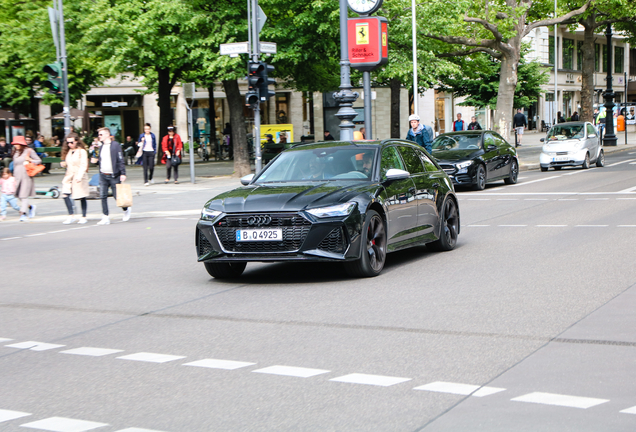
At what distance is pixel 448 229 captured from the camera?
11.6 m

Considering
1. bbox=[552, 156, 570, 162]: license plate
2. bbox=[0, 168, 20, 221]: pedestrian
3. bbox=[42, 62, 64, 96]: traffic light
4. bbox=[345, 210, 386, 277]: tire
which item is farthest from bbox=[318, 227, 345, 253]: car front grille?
bbox=[552, 156, 570, 162]: license plate

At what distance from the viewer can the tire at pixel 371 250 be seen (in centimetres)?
909

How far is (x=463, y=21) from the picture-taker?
32906mm

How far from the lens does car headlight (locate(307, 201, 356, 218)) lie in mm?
8781

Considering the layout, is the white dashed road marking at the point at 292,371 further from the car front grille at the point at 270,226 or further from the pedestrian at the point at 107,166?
the pedestrian at the point at 107,166

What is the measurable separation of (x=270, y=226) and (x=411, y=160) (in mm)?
2802

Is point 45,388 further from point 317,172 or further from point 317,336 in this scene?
point 317,172

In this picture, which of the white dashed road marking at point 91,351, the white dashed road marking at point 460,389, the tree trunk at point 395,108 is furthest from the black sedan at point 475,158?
the white dashed road marking at point 460,389

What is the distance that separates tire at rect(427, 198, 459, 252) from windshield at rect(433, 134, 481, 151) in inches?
473

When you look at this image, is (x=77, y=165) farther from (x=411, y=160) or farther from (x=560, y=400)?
(x=560, y=400)

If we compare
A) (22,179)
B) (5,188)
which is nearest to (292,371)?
(22,179)

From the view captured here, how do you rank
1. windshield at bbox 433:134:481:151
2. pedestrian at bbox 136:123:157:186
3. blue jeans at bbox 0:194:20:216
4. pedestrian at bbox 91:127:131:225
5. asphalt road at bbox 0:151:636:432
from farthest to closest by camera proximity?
1. pedestrian at bbox 136:123:157:186
2. windshield at bbox 433:134:481:151
3. blue jeans at bbox 0:194:20:216
4. pedestrian at bbox 91:127:131:225
5. asphalt road at bbox 0:151:636:432

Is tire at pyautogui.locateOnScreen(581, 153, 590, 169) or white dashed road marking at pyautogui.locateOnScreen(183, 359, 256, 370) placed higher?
tire at pyautogui.locateOnScreen(581, 153, 590, 169)

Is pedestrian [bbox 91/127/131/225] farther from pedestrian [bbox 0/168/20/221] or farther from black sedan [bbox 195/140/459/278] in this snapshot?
black sedan [bbox 195/140/459/278]
